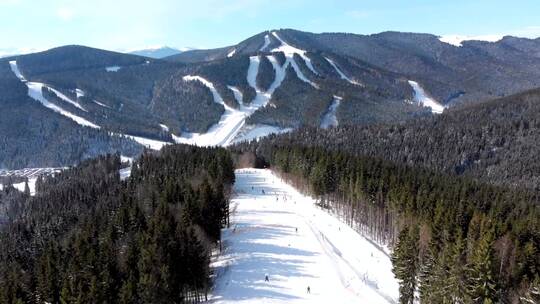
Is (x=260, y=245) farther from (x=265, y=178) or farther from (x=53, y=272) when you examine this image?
(x=265, y=178)

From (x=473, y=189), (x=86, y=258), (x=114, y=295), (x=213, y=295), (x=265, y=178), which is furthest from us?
(x=265, y=178)

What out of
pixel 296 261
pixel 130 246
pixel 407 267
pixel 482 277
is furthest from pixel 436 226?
pixel 130 246

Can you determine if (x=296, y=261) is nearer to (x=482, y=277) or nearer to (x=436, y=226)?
(x=436, y=226)

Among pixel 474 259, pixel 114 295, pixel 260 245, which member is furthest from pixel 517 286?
pixel 114 295

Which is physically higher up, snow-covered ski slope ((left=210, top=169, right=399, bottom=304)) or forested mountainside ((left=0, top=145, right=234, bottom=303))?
forested mountainside ((left=0, top=145, right=234, bottom=303))

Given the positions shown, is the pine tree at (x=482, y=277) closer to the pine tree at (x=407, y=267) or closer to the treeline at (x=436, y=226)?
the treeline at (x=436, y=226)

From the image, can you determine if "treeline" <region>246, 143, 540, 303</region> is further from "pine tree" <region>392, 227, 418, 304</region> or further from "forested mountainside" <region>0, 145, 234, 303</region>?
"forested mountainside" <region>0, 145, 234, 303</region>

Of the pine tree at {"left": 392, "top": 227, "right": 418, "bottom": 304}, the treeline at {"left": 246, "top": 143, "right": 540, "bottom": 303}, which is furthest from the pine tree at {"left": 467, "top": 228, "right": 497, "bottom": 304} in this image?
the pine tree at {"left": 392, "top": 227, "right": 418, "bottom": 304}
